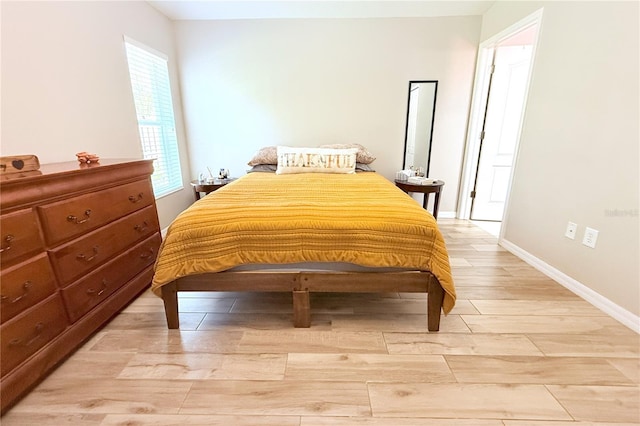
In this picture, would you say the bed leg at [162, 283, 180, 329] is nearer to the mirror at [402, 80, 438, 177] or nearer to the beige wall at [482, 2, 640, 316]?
the beige wall at [482, 2, 640, 316]

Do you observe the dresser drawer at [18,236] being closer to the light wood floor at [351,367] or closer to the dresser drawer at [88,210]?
the dresser drawer at [88,210]

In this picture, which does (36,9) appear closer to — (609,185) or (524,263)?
(609,185)

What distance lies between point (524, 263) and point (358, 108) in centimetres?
227

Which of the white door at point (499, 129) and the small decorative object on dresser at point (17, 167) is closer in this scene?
the small decorative object on dresser at point (17, 167)

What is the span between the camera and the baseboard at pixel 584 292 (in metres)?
1.58

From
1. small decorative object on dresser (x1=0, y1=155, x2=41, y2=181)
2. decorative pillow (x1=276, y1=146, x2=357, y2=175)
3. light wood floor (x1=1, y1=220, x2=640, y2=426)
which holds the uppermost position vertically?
small decorative object on dresser (x1=0, y1=155, x2=41, y2=181)

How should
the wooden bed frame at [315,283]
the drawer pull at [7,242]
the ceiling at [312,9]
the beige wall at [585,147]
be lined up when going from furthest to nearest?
1. the ceiling at [312,9]
2. the beige wall at [585,147]
3. the wooden bed frame at [315,283]
4. the drawer pull at [7,242]

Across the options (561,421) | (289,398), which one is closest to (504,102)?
(561,421)

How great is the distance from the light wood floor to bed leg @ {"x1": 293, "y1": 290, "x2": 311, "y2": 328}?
0.04 meters

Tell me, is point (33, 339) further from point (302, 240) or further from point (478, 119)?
point (478, 119)

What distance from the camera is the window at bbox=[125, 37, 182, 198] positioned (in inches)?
104

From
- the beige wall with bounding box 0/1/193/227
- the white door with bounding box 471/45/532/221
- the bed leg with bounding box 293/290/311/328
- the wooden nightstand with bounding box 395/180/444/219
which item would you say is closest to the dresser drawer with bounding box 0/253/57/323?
the beige wall with bounding box 0/1/193/227

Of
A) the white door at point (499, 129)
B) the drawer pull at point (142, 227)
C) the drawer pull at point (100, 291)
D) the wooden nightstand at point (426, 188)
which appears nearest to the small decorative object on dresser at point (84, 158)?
the drawer pull at point (142, 227)

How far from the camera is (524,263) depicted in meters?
2.39
